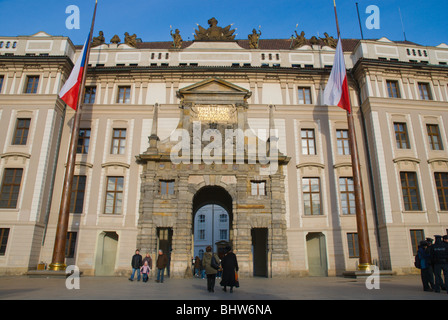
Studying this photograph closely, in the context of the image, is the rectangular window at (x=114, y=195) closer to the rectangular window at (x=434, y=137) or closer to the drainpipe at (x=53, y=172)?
the drainpipe at (x=53, y=172)

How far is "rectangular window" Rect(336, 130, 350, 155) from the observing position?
2586 centimetres

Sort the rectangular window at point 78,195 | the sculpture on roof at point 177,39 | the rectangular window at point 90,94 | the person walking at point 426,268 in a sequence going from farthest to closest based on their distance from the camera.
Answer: the sculpture on roof at point 177,39, the rectangular window at point 90,94, the rectangular window at point 78,195, the person walking at point 426,268

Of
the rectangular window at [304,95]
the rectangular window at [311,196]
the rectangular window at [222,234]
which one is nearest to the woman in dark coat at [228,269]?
the rectangular window at [311,196]

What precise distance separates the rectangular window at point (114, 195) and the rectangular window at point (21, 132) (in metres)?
7.07

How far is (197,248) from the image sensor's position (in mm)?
57219

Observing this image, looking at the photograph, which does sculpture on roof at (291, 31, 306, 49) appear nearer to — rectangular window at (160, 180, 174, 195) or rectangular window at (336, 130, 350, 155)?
rectangular window at (336, 130, 350, 155)

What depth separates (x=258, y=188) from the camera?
2444cm

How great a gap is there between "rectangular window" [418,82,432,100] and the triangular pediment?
14.5 meters

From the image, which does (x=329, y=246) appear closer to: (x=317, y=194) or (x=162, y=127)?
(x=317, y=194)

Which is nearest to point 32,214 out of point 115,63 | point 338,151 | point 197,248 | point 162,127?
point 162,127

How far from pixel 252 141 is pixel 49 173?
51.1 ft

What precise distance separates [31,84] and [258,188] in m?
20.0

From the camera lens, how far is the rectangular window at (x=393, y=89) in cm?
2664

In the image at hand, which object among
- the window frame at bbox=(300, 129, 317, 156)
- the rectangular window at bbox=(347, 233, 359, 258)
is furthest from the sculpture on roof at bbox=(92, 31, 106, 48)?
the rectangular window at bbox=(347, 233, 359, 258)
